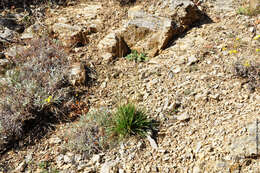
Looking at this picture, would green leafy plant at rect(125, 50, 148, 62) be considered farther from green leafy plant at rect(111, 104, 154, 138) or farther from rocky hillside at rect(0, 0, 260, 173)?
green leafy plant at rect(111, 104, 154, 138)

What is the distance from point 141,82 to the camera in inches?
170

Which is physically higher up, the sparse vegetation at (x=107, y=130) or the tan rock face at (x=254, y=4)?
the tan rock face at (x=254, y=4)

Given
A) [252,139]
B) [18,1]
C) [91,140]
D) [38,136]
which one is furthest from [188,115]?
[18,1]

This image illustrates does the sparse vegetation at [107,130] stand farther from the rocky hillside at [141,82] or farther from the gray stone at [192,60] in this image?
the gray stone at [192,60]

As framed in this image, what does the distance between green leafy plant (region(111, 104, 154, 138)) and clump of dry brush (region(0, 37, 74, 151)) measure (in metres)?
1.10

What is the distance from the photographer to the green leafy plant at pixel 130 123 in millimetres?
3379

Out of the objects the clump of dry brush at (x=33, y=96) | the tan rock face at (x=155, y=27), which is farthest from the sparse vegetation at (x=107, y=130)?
the tan rock face at (x=155, y=27)

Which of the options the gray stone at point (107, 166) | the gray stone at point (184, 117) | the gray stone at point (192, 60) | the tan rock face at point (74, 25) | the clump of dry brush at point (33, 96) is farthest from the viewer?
the tan rock face at point (74, 25)

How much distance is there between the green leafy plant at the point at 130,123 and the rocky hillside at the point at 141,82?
0.11 m

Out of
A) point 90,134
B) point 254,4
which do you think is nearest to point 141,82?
point 90,134

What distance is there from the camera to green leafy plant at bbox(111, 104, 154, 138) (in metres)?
3.38

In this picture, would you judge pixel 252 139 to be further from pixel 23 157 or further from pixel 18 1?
pixel 18 1

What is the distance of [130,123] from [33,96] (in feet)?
6.07

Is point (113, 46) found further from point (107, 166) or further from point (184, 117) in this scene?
point (107, 166)
